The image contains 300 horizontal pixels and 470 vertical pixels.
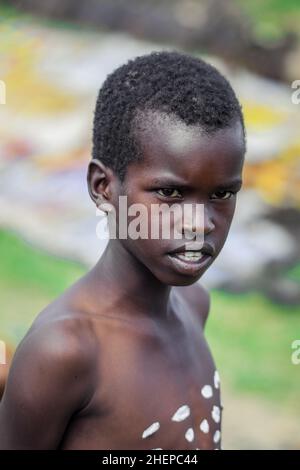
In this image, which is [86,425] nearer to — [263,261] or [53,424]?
[53,424]

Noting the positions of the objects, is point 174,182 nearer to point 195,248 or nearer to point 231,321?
point 195,248

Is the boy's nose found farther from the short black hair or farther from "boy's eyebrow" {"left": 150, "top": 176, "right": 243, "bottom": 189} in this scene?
the short black hair

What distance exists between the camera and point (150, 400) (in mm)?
2010

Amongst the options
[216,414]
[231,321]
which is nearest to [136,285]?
[216,414]

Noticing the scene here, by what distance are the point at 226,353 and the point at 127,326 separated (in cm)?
216

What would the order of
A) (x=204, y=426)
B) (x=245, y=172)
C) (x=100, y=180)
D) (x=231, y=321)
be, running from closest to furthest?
(x=100, y=180) → (x=204, y=426) → (x=231, y=321) → (x=245, y=172)

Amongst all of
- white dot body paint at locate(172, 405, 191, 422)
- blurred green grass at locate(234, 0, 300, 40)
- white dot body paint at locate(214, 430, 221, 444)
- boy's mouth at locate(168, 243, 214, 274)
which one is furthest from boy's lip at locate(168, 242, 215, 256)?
blurred green grass at locate(234, 0, 300, 40)

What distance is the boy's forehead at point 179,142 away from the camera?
1.84 meters

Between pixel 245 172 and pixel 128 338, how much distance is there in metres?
3.59

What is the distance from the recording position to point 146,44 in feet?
23.9

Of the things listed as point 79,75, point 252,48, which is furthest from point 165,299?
point 252,48

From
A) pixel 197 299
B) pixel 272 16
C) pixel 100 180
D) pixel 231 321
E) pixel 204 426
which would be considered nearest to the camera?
pixel 100 180

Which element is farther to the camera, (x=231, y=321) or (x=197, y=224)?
(x=231, y=321)

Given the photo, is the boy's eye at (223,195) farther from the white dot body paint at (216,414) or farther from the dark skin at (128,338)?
the white dot body paint at (216,414)
